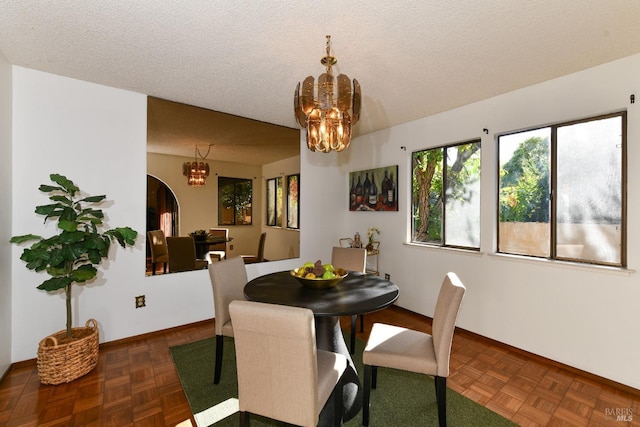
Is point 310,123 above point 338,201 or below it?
above

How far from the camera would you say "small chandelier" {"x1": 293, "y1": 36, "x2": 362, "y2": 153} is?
1900 mm

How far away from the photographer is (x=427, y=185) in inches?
147

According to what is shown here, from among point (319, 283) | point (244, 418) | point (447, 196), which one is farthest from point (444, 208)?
point (244, 418)

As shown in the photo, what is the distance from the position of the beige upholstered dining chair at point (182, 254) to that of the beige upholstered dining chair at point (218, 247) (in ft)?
0.54

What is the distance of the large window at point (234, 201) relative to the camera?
3.60m

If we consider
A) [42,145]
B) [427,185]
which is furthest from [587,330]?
[42,145]

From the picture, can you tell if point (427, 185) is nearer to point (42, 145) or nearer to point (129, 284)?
point (129, 284)

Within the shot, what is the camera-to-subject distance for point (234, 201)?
12.2 ft

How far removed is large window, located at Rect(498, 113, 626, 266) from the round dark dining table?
64.6 inches

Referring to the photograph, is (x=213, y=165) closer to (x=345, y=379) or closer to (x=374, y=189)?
(x=374, y=189)

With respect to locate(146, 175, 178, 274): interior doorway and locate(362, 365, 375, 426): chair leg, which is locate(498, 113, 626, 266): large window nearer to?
locate(362, 365, 375, 426): chair leg

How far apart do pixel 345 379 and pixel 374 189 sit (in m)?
2.93

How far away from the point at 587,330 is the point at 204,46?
3.68 m

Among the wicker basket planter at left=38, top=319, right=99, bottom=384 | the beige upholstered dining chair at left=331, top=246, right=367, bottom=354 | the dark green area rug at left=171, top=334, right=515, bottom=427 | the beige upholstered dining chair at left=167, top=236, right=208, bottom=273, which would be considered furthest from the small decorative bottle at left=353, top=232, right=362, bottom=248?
the wicker basket planter at left=38, top=319, right=99, bottom=384
